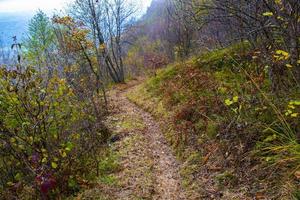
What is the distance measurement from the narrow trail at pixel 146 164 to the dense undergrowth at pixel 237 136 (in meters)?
0.29

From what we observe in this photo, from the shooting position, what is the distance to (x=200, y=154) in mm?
6941

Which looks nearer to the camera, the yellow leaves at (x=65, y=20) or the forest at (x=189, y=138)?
the forest at (x=189, y=138)

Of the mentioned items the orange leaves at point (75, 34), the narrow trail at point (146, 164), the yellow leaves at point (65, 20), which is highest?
the yellow leaves at point (65, 20)

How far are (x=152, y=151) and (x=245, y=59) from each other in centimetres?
387

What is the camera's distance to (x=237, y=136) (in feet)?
20.4

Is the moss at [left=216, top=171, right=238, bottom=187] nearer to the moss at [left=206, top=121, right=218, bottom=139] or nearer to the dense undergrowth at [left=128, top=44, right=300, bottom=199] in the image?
the dense undergrowth at [left=128, top=44, right=300, bottom=199]

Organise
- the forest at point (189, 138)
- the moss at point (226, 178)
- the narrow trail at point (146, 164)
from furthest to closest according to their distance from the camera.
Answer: the narrow trail at point (146, 164) → the moss at point (226, 178) → the forest at point (189, 138)

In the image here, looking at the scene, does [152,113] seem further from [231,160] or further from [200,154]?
[231,160]

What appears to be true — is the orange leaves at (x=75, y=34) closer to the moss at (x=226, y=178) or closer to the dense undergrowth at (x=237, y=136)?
the dense undergrowth at (x=237, y=136)

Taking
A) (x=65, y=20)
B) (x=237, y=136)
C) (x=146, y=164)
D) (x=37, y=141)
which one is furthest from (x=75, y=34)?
(x=237, y=136)

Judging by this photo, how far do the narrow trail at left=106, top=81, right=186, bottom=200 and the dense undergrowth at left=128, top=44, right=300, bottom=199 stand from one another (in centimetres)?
29

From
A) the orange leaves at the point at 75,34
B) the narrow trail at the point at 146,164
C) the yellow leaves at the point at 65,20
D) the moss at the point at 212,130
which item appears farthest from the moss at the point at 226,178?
the yellow leaves at the point at 65,20

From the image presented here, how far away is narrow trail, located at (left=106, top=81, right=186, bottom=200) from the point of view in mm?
6027

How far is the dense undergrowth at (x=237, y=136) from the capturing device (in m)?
4.84
